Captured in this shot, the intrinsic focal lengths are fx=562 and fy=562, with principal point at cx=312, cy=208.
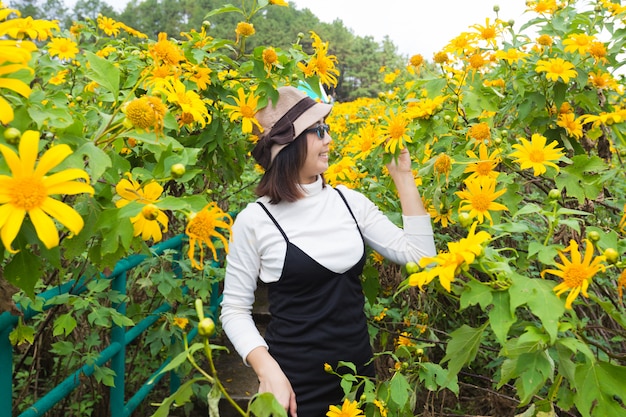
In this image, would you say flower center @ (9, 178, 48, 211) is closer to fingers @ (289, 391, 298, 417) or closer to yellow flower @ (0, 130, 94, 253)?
yellow flower @ (0, 130, 94, 253)

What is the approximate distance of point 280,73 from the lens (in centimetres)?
177

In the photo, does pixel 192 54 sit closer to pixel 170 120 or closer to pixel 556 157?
pixel 170 120

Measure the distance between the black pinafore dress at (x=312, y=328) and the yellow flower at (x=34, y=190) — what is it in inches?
34.1

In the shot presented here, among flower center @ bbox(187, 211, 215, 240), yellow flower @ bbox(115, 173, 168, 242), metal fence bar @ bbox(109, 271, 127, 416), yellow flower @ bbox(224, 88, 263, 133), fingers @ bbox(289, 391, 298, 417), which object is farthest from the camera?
metal fence bar @ bbox(109, 271, 127, 416)

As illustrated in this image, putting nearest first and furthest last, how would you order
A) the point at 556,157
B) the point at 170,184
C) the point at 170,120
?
the point at 170,120 < the point at 556,157 < the point at 170,184

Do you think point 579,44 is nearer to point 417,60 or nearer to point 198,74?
point 417,60

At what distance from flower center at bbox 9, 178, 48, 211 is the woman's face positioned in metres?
0.96

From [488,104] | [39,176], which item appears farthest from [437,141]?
[39,176]

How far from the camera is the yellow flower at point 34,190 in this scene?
0.73 metres

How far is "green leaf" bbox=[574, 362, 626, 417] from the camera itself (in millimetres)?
923

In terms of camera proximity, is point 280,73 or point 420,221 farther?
point 280,73

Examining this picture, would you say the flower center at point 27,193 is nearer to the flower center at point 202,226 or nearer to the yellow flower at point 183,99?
the flower center at point 202,226

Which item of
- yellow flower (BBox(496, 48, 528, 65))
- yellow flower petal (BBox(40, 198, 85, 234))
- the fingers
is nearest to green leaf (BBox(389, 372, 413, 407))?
the fingers

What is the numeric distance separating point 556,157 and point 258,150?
840 mm
